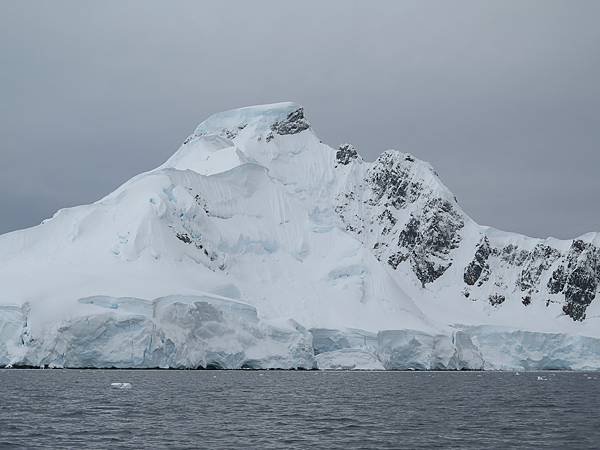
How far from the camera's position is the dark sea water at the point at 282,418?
30484 millimetres

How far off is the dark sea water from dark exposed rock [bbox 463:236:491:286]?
116035 mm

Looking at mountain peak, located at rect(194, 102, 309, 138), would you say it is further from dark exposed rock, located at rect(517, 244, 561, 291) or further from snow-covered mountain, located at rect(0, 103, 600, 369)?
dark exposed rock, located at rect(517, 244, 561, 291)

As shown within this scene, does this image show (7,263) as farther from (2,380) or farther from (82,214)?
(2,380)

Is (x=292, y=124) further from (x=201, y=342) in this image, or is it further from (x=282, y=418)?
(x=282, y=418)

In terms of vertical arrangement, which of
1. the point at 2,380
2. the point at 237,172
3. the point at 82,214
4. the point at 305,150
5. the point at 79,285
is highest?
the point at 305,150

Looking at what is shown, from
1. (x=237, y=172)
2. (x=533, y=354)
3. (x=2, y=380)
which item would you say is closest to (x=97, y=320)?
(x=2, y=380)

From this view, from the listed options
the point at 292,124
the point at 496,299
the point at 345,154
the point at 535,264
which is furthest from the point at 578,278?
the point at 292,124

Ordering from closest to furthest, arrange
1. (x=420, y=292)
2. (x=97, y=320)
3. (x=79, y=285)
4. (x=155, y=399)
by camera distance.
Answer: (x=155, y=399) < (x=97, y=320) < (x=79, y=285) < (x=420, y=292)

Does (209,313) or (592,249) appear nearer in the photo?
(209,313)

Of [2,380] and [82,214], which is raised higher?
[82,214]

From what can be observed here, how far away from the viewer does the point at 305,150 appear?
181m

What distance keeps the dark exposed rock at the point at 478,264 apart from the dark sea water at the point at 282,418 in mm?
116035

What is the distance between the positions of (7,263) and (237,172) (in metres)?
43.8

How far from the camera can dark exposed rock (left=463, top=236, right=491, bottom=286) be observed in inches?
6954
